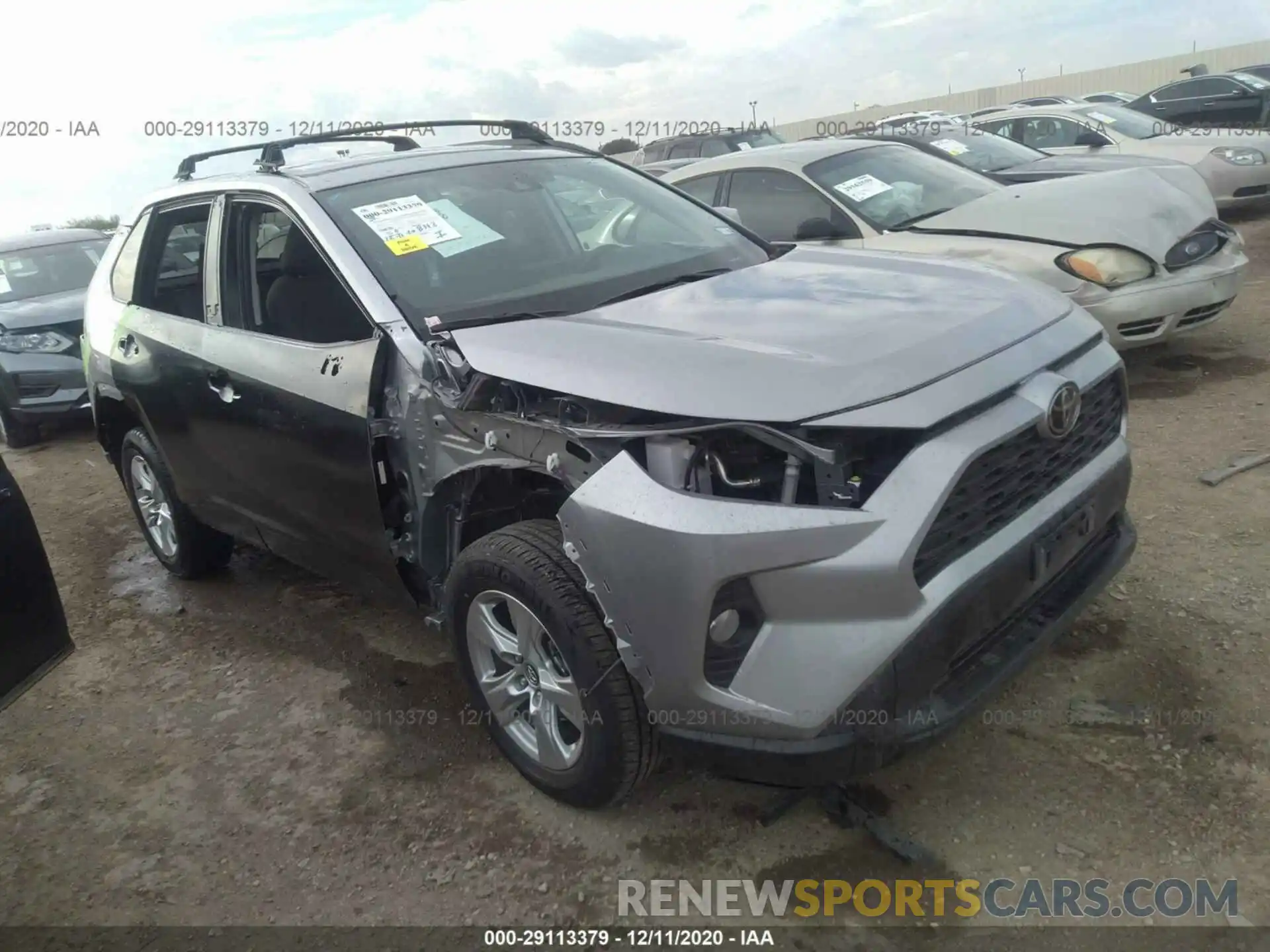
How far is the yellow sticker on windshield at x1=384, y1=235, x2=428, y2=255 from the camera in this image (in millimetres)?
3062

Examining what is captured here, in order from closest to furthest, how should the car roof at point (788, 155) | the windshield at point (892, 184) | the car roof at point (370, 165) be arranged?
1. the car roof at point (370, 165)
2. the windshield at point (892, 184)
3. the car roof at point (788, 155)

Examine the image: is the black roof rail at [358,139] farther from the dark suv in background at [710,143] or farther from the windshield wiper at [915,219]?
the dark suv in background at [710,143]

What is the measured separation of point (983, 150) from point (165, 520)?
21.5 ft

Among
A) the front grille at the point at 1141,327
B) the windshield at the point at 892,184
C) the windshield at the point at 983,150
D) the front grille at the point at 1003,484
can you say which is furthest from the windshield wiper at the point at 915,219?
the front grille at the point at 1003,484

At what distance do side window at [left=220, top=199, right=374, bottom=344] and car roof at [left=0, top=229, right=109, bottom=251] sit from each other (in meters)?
6.44

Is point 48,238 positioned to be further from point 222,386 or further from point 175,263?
point 222,386

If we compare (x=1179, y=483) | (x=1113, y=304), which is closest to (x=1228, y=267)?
(x=1113, y=304)

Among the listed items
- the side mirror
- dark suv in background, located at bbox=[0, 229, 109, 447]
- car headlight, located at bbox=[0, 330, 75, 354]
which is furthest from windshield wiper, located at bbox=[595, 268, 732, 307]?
car headlight, located at bbox=[0, 330, 75, 354]

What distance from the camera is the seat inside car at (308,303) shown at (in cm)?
304

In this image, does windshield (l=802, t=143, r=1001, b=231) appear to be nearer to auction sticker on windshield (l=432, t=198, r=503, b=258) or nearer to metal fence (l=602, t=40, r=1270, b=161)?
auction sticker on windshield (l=432, t=198, r=503, b=258)

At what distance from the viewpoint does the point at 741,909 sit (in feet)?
7.79

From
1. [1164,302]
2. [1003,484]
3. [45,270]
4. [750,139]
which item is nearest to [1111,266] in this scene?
[1164,302]

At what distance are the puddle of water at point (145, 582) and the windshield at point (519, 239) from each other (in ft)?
7.67

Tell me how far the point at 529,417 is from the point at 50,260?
25.9 ft
